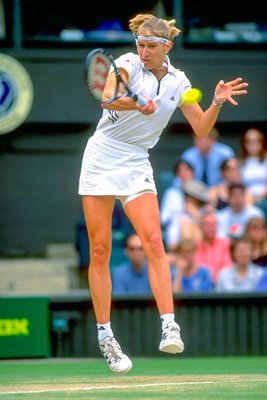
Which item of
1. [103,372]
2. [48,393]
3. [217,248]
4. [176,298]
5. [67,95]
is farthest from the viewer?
[67,95]

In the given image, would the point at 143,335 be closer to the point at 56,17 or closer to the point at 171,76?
the point at 171,76

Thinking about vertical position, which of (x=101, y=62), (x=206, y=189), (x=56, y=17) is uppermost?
(x=56, y=17)

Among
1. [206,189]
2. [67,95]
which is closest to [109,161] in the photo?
[206,189]

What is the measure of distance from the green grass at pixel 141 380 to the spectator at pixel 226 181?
3.27m

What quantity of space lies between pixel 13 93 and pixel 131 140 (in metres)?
7.28

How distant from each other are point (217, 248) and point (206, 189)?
134cm

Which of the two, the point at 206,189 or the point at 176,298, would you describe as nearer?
the point at 176,298

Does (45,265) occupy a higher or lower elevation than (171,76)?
lower

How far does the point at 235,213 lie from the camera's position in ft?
45.3

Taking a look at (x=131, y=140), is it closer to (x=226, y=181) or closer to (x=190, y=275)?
(x=190, y=275)

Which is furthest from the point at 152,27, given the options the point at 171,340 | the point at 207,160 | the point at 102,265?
the point at 207,160

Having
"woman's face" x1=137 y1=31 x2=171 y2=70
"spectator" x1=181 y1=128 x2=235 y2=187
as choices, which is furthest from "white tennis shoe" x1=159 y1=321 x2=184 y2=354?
"spectator" x1=181 y1=128 x2=235 y2=187

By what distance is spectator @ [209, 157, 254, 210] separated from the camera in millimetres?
14062

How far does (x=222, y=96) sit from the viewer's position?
8367 millimetres
